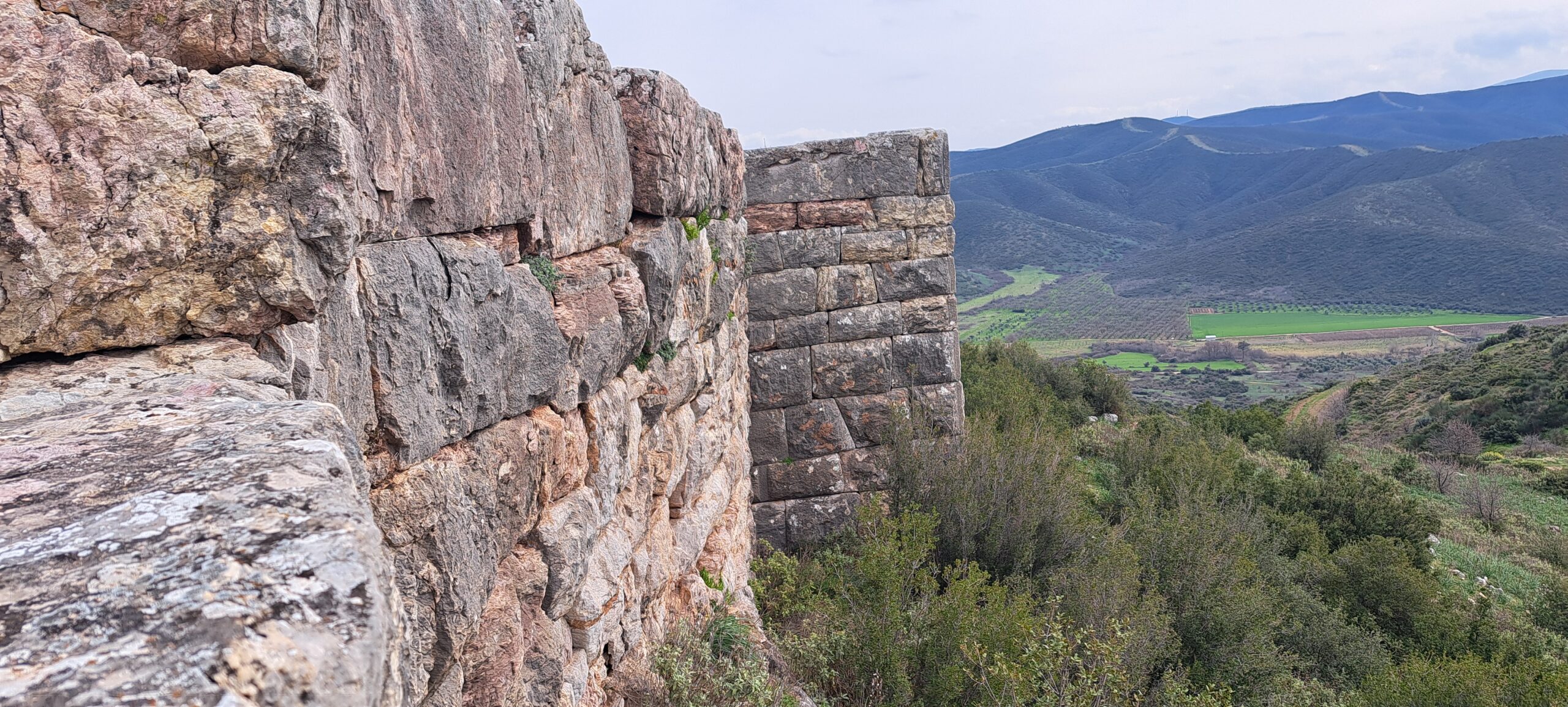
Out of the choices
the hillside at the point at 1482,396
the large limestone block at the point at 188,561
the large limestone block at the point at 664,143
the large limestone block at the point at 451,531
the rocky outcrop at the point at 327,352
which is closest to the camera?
the large limestone block at the point at 188,561

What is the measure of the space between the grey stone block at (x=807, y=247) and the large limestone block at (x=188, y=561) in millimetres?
6904

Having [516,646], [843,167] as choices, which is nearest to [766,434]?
[843,167]

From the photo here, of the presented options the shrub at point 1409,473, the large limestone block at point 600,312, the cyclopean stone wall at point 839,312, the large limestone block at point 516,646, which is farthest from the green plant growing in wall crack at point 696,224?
the shrub at point 1409,473

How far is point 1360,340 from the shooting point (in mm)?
52469

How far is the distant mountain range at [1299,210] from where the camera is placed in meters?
63.3

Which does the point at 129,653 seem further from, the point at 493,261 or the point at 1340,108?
the point at 1340,108

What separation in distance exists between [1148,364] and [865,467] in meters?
44.5

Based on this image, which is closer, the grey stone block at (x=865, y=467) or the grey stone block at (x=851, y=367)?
the grey stone block at (x=851, y=367)

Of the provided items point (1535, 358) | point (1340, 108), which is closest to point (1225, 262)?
point (1535, 358)

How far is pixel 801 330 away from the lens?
8.20m

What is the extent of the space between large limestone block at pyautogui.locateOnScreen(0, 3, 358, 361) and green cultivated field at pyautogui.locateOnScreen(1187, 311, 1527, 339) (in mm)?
61232

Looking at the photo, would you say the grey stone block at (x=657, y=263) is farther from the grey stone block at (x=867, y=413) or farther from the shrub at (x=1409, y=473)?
the shrub at (x=1409, y=473)

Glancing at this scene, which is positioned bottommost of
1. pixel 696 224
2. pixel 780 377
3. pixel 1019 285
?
pixel 1019 285

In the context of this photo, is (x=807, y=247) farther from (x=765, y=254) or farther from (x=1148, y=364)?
(x=1148, y=364)
